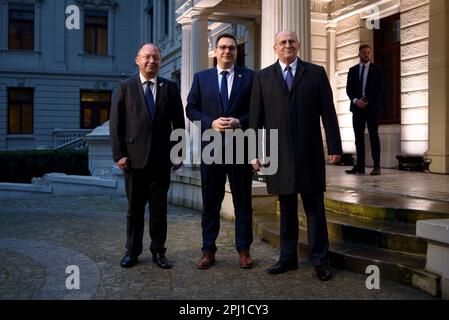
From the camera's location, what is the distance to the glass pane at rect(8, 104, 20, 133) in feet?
91.7

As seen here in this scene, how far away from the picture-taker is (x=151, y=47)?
4.16m

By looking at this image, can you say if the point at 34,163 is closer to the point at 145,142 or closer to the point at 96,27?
the point at 96,27

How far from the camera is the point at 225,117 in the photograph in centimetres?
400

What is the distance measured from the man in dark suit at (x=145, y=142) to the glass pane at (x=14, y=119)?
2655 cm

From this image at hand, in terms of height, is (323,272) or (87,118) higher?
(87,118)

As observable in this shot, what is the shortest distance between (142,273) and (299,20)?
425cm

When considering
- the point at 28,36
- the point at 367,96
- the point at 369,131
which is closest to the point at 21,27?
the point at 28,36

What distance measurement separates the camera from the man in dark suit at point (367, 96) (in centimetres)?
734

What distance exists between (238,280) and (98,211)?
4500 millimetres

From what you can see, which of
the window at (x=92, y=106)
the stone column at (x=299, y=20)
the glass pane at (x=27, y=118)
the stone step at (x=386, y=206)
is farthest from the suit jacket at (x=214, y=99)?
the glass pane at (x=27, y=118)

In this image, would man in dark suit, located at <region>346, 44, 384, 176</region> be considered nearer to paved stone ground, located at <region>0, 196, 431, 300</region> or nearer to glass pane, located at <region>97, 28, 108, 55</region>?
paved stone ground, located at <region>0, 196, 431, 300</region>
